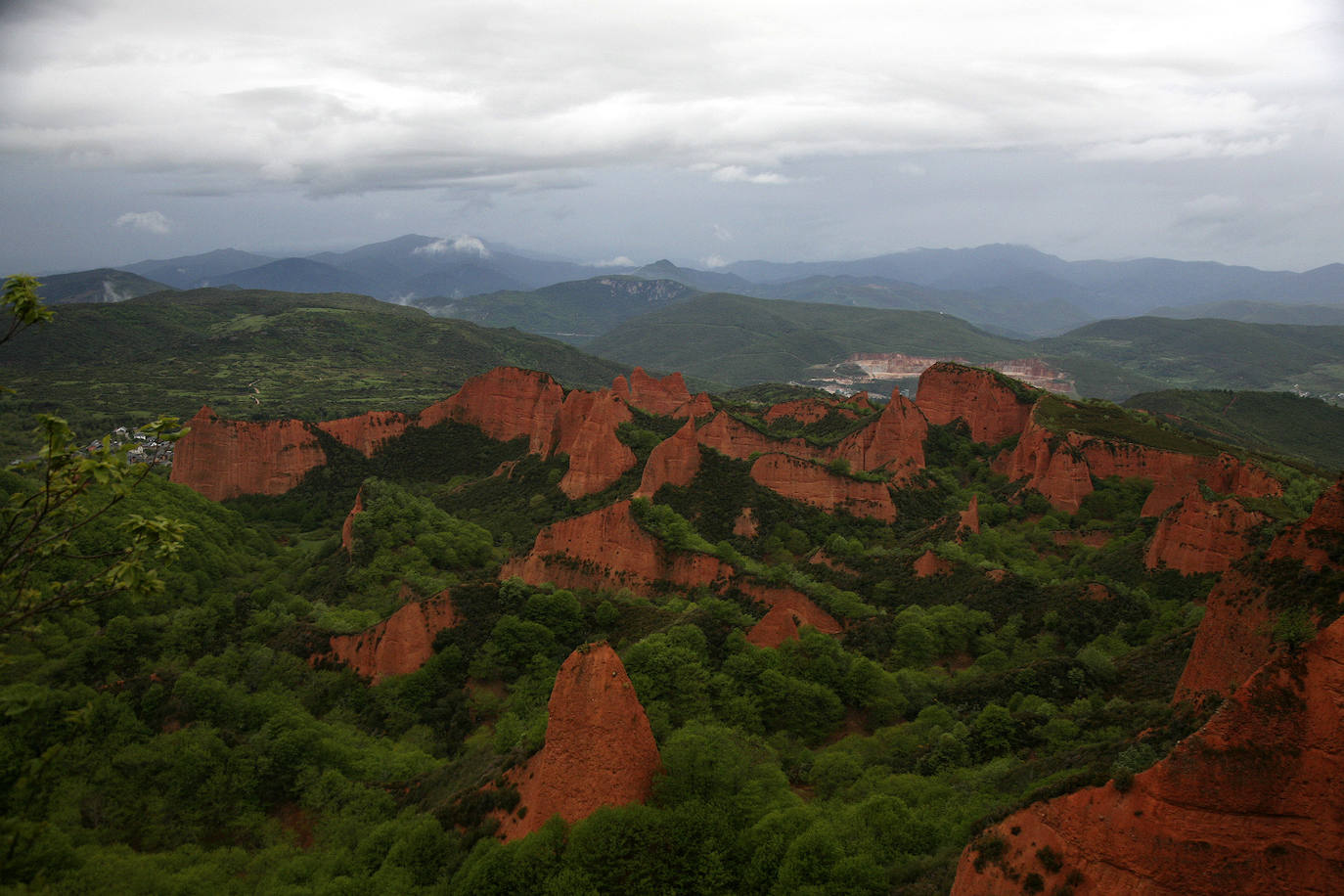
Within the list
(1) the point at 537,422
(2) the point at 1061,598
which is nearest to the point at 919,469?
(2) the point at 1061,598

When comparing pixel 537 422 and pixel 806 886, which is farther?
pixel 537 422

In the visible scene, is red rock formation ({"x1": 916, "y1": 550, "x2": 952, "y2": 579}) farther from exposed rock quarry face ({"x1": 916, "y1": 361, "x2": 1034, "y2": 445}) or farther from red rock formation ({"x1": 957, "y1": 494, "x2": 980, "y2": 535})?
exposed rock quarry face ({"x1": 916, "y1": 361, "x2": 1034, "y2": 445})

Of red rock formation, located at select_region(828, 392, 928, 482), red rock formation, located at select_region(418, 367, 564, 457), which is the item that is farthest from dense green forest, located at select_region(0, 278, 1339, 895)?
red rock formation, located at select_region(418, 367, 564, 457)

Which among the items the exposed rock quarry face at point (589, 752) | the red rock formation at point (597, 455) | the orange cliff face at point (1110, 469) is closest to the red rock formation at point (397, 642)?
the exposed rock quarry face at point (589, 752)

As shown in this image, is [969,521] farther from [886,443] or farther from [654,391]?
[654,391]

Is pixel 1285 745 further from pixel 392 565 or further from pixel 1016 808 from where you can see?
pixel 392 565

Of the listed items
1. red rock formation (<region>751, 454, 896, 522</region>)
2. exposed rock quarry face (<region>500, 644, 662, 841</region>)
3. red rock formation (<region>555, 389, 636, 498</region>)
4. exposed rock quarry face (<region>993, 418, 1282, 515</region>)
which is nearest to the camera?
exposed rock quarry face (<region>500, 644, 662, 841</region>)
